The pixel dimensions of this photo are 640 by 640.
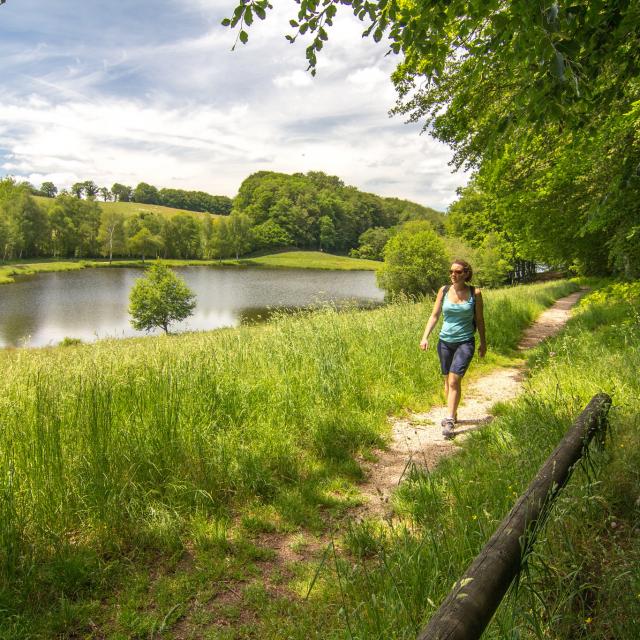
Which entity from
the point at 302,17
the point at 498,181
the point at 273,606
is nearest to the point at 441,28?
the point at 302,17

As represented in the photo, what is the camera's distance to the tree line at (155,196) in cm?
16025

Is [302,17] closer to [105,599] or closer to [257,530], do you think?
[257,530]

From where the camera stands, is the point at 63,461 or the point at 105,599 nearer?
the point at 105,599

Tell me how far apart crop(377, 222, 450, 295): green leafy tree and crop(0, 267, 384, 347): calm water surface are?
5057 millimetres

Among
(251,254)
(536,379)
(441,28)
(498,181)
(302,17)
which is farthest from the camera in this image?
(251,254)

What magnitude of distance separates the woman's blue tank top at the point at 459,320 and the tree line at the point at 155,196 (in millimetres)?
169670

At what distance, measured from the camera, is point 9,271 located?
2544 inches

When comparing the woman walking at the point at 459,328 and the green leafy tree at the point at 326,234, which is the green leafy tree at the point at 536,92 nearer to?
the woman walking at the point at 459,328

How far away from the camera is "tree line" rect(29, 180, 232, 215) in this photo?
526ft

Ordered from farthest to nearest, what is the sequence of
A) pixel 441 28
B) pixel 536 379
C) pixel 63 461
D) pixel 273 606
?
pixel 536 379 → pixel 63 461 → pixel 441 28 → pixel 273 606

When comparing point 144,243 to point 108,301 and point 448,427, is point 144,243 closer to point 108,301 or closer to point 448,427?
point 108,301

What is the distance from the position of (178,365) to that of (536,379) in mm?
5079

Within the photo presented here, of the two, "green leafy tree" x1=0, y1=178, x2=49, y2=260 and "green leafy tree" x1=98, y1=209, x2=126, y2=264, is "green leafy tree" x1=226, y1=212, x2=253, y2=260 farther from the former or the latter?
"green leafy tree" x1=0, y1=178, x2=49, y2=260

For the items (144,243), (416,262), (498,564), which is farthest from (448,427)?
(144,243)
